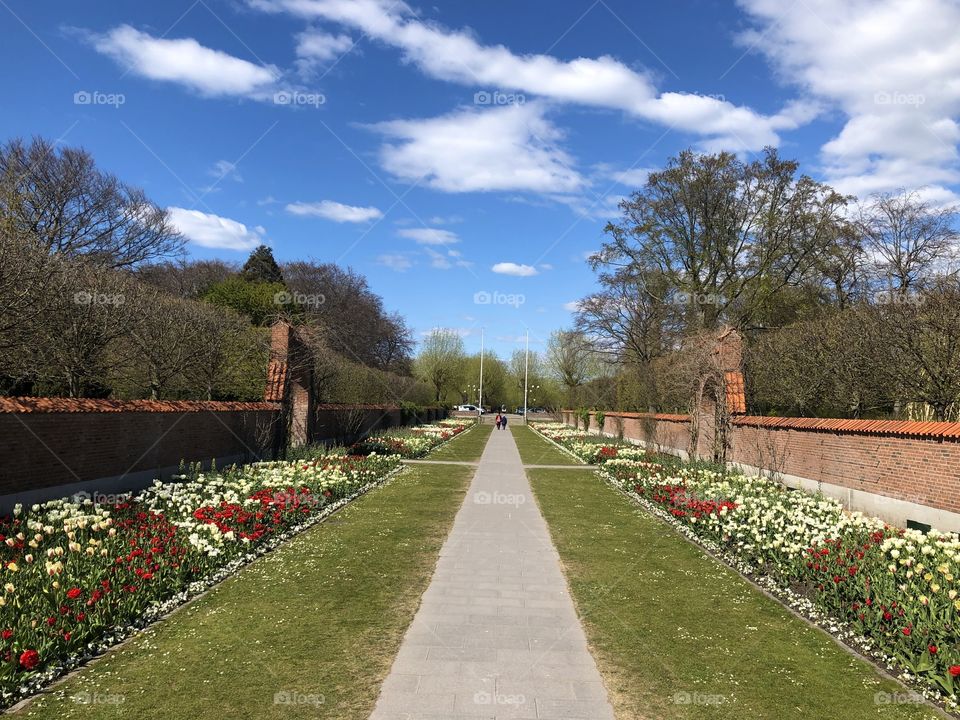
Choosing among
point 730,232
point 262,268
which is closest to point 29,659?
point 730,232

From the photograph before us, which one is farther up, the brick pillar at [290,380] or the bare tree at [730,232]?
the bare tree at [730,232]

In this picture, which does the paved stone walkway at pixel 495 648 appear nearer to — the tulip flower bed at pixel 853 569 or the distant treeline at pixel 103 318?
the tulip flower bed at pixel 853 569

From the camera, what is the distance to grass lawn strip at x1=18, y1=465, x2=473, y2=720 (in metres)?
4.04

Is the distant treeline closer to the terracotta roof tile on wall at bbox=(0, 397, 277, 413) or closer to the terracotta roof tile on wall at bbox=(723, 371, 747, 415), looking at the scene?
the terracotta roof tile on wall at bbox=(0, 397, 277, 413)

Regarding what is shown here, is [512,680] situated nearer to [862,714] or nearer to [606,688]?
[606,688]

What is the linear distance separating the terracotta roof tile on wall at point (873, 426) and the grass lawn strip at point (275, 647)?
7560 mm

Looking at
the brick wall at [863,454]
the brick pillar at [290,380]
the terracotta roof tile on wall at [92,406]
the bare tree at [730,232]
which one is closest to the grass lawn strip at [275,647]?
the terracotta roof tile on wall at [92,406]

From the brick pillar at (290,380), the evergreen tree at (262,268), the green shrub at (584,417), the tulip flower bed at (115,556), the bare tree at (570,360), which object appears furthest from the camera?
the evergreen tree at (262,268)

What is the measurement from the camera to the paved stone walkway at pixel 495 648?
13.5 feet

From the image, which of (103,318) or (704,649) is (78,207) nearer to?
(103,318)

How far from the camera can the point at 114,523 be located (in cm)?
804

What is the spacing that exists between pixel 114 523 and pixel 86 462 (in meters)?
2.68

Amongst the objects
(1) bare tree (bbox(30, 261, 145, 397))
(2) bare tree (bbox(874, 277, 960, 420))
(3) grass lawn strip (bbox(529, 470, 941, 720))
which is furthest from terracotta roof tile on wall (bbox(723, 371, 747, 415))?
(1) bare tree (bbox(30, 261, 145, 397))

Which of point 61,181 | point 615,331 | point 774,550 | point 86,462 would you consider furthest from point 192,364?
point 615,331
